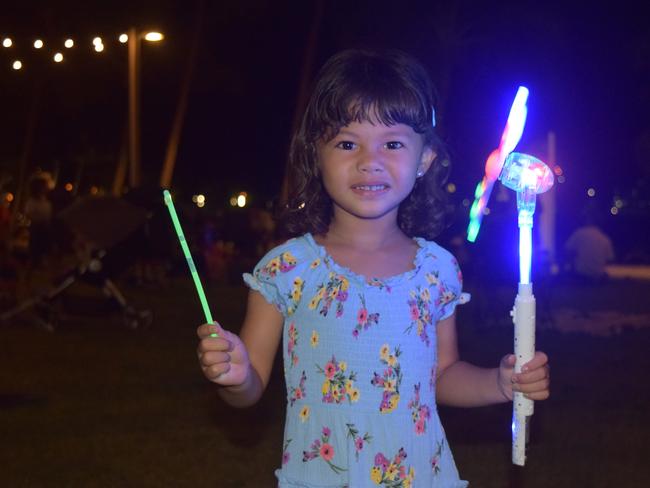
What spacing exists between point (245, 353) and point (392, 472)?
1.67 ft

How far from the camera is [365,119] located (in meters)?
3.25

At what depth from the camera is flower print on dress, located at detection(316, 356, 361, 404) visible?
313 centimetres

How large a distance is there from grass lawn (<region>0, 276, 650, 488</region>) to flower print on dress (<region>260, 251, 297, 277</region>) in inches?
58.6

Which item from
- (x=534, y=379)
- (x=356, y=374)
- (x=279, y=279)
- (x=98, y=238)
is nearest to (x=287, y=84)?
(x=98, y=238)

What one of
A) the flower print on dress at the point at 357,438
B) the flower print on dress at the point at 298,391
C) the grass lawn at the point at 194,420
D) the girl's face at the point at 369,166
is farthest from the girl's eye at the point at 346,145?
the grass lawn at the point at 194,420

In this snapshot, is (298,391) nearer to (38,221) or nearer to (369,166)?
(369,166)

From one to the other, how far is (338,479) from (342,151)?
0.88 m

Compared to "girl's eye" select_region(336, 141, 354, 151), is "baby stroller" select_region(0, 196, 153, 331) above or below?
above

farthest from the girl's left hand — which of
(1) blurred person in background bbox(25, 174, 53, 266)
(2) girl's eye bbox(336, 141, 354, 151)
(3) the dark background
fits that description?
(1) blurred person in background bbox(25, 174, 53, 266)

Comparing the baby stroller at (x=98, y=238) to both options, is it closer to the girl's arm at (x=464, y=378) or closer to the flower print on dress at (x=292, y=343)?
the girl's arm at (x=464, y=378)

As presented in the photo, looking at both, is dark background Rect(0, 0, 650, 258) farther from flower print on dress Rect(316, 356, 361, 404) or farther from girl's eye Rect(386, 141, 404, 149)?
flower print on dress Rect(316, 356, 361, 404)

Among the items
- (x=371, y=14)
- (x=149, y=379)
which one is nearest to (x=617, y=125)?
(x=371, y=14)

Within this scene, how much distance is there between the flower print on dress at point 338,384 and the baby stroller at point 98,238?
10442mm

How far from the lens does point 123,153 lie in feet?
150
